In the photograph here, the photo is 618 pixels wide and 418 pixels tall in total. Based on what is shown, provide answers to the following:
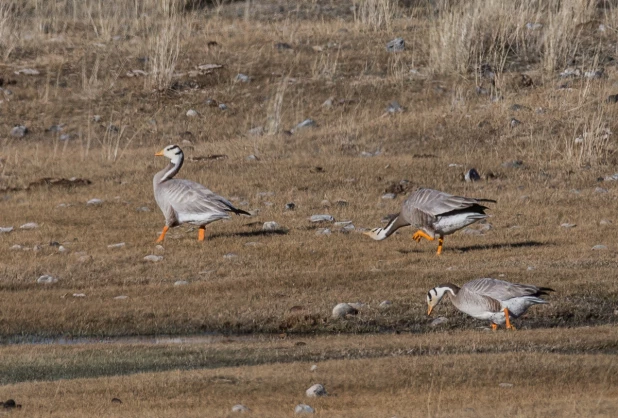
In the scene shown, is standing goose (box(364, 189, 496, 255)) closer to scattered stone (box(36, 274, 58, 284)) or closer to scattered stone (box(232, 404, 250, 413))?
scattered stone (box(36, 274, 58, 284))

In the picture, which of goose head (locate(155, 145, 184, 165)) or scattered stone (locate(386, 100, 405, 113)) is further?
scattered stone (locate(386, 100, 405, 113))

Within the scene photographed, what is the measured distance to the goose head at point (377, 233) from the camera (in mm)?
19922

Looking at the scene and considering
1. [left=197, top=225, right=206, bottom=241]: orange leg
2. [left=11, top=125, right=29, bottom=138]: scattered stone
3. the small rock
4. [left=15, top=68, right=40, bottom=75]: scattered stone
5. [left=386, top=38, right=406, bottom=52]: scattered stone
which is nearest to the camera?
the small rock

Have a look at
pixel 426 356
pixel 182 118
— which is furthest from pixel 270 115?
pixel 426 356

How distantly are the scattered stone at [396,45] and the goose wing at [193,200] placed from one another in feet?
49.1

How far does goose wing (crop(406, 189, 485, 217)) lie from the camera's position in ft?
60.0

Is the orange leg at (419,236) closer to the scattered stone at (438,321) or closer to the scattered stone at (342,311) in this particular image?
the scattered stone at (438,321)

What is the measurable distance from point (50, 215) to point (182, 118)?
28.5ft

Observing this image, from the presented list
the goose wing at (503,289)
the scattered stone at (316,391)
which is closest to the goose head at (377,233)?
the goose wing at (503,289)

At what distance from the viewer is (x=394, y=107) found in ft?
→ 99.8

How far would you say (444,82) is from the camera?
3172 centimetres

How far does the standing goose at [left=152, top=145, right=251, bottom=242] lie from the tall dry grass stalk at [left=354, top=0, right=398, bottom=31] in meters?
16.7

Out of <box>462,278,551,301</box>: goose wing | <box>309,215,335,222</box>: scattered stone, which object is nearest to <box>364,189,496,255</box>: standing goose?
<box>309,215,335,222</box>: scattered stone

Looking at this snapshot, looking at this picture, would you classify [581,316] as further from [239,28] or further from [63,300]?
[239,28]
